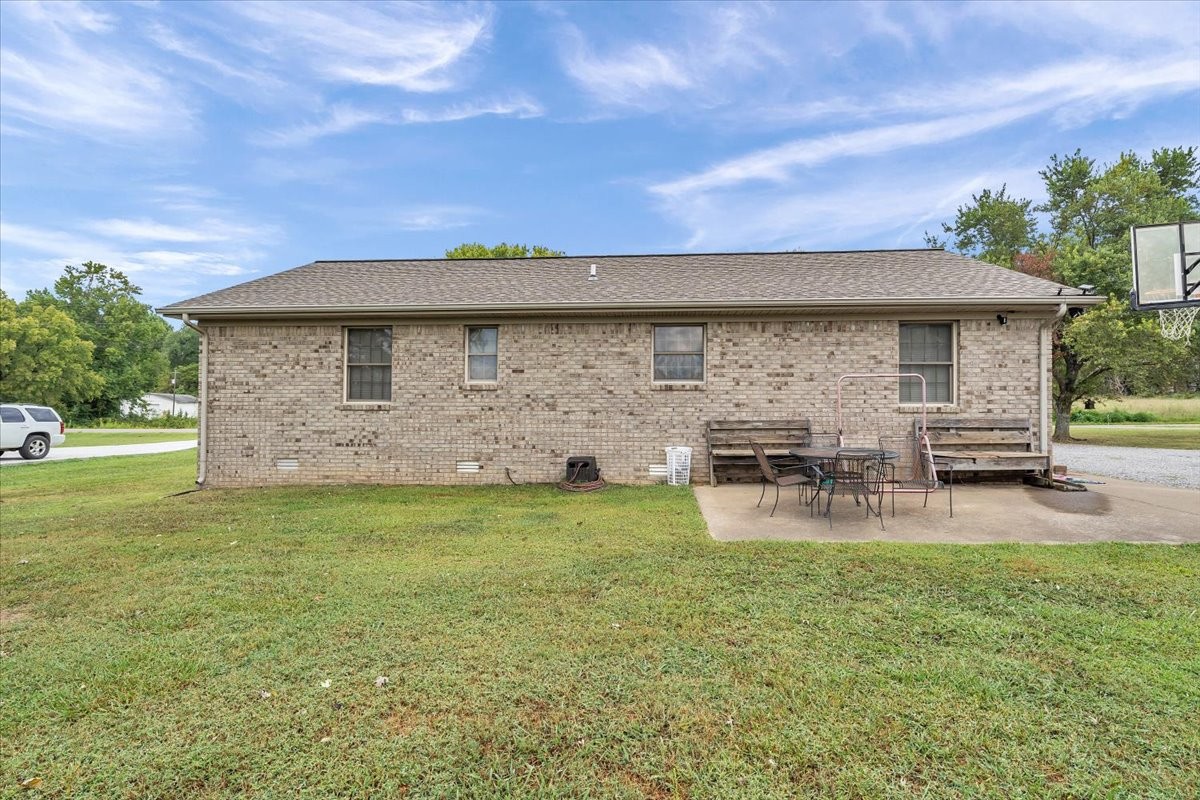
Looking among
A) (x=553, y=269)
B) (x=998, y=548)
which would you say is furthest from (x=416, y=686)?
(x=553, y=269)

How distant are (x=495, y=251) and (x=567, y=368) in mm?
23350

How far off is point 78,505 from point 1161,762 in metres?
11.6

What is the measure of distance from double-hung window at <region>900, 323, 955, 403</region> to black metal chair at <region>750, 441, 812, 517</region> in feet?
7.89

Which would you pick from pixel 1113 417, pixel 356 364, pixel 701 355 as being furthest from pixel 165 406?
pixel 1113 417

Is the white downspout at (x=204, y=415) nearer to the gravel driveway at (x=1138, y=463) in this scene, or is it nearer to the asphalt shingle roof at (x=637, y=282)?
the asphalt shingle roof at (x=637, y=282)

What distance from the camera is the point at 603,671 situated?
275 centimetres

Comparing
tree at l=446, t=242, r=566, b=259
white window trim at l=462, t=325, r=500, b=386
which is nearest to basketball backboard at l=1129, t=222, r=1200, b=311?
white window trim at l=462, t=325, r=500, b=386

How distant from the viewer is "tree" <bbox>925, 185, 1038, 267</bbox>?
32.4 meters

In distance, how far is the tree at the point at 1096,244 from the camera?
17.6 m

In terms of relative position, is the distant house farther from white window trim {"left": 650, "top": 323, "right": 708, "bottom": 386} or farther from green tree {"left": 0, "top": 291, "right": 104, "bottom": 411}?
white window trim {"left": 650, "top": 323, "right": 708, "bottom": 386}

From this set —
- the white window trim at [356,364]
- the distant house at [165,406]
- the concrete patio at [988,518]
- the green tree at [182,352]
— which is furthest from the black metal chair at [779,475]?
the green tree at [182,352]

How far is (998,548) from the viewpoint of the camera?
4.87 m

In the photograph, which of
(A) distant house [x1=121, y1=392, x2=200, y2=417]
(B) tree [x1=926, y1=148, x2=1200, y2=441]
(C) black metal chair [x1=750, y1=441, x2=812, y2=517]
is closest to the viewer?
(C) black metal chair [x1=750, y1=441, x2=812, y2=517]

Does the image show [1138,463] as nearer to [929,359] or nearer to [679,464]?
[929,359]
